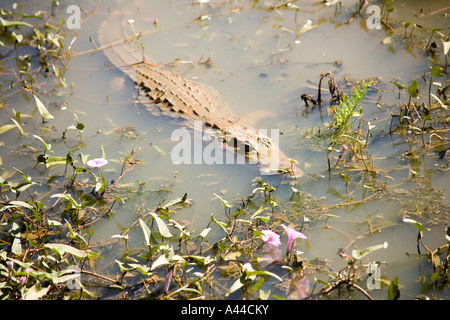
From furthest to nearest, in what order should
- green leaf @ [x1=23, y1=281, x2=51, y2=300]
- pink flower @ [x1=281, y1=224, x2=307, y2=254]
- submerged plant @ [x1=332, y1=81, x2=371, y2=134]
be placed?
submerged plant @ [x1=332, y1=81, x2=371, y2=134]
pink flower @ [x1=281, y1=224, x2=307, y2=254]
green leaf @ [x1=23, y1=281, x2=51, y2=300]

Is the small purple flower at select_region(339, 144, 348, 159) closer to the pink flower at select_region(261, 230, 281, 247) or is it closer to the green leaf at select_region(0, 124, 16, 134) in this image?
the pink flower at select_region(261, 230, 281, 247)

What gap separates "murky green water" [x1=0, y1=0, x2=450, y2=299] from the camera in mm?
3703

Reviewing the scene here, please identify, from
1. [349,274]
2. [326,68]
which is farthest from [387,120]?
[349,274]

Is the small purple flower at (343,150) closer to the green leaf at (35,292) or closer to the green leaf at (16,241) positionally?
the green leaf at (35,292)

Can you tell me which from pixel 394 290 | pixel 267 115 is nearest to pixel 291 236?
pixel 394 290

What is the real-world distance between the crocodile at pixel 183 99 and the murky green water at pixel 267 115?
140mm

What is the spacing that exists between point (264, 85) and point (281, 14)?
197 centimetres

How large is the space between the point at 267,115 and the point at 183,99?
1236 millimetres

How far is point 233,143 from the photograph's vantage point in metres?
4.93

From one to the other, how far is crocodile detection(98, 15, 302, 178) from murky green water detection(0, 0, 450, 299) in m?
0.14

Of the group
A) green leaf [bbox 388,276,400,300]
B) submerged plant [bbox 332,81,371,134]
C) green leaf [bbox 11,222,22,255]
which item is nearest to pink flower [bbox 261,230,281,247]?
green leaf [bbox 388,276,400,300]

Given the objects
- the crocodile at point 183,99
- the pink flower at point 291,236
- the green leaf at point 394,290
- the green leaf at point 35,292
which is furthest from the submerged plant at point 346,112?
the green leaf at point 35,292

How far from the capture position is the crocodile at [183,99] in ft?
15.5
